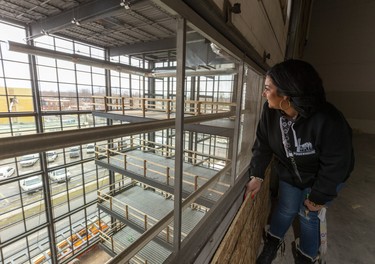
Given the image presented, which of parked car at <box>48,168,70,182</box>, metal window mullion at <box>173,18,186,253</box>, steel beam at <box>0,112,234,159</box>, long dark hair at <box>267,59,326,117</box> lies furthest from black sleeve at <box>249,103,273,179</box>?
parked car at <box>48,168,70,182</box>

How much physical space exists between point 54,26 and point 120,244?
23.8 feet

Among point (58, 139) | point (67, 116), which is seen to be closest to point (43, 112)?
point (67, 116)

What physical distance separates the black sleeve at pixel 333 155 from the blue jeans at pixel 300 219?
33 centimetres

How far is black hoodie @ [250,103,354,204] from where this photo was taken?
47.7 inches

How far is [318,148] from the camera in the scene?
1.30m

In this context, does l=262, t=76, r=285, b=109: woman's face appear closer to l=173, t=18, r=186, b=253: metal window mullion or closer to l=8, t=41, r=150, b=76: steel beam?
l=173, t=18, r=186, b=253: metal window mullion

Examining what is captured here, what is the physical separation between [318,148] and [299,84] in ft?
1.71

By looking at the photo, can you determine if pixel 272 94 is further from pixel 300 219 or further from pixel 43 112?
pixel 43 112

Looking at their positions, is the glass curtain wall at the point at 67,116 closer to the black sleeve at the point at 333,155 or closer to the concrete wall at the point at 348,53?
the black sleeve at the point at 333,155

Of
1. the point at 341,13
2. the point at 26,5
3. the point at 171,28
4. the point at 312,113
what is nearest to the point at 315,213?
the point at 312,113

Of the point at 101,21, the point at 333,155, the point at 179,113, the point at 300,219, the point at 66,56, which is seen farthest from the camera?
the point at 101,21

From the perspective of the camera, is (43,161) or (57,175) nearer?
(43,161)

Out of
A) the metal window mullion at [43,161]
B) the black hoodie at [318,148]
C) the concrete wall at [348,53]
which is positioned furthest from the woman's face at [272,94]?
the concrete wall at [348,53]

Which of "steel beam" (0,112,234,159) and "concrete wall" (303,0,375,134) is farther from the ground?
"concrete wall" (303,0,375,134)
